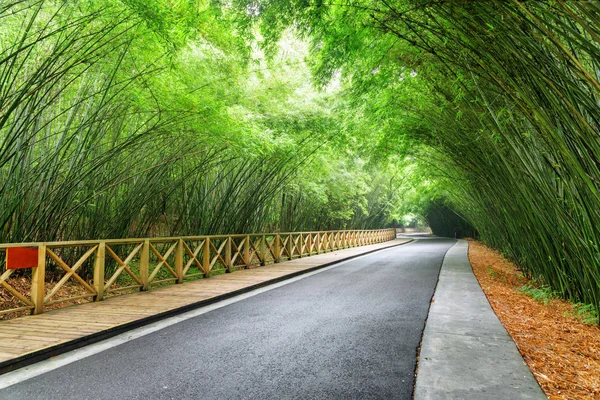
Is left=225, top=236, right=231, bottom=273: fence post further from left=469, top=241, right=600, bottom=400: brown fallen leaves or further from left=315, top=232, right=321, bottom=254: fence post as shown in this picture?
left=315, top=232, right=321, bottom=254: fence post

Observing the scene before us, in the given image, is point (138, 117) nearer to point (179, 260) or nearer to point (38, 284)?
point (179, 260)

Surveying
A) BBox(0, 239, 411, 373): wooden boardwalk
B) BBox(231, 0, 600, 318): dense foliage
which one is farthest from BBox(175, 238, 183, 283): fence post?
BBox(231, 0, 600, 318): dense foliage

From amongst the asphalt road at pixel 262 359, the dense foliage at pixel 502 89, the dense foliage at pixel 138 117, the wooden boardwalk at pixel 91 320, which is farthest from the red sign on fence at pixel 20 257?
the dense foliage at pixel 502 89

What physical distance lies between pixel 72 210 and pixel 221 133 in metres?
2.19

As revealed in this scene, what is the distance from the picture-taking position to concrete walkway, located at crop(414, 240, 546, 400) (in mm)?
2008

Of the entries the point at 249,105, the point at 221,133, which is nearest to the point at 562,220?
the point at 221,133

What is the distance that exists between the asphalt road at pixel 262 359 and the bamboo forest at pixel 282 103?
1.81m

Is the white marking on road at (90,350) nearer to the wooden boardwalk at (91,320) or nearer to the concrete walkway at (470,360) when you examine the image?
the wooden boardwalk at (91,320)

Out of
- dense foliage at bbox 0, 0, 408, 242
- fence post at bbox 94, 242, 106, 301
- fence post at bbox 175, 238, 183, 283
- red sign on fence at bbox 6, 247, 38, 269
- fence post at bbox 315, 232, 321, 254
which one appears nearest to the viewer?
red sign on fence at bbox 6, 247, 38, 269

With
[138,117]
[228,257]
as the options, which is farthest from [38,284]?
[228,257]

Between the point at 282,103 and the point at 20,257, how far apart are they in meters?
5.39

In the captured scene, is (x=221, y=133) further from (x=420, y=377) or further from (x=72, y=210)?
(x=420, y=377)

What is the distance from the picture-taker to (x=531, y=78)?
107 inches

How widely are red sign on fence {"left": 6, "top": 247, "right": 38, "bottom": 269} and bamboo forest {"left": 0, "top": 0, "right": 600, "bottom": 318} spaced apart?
81 centimetres
